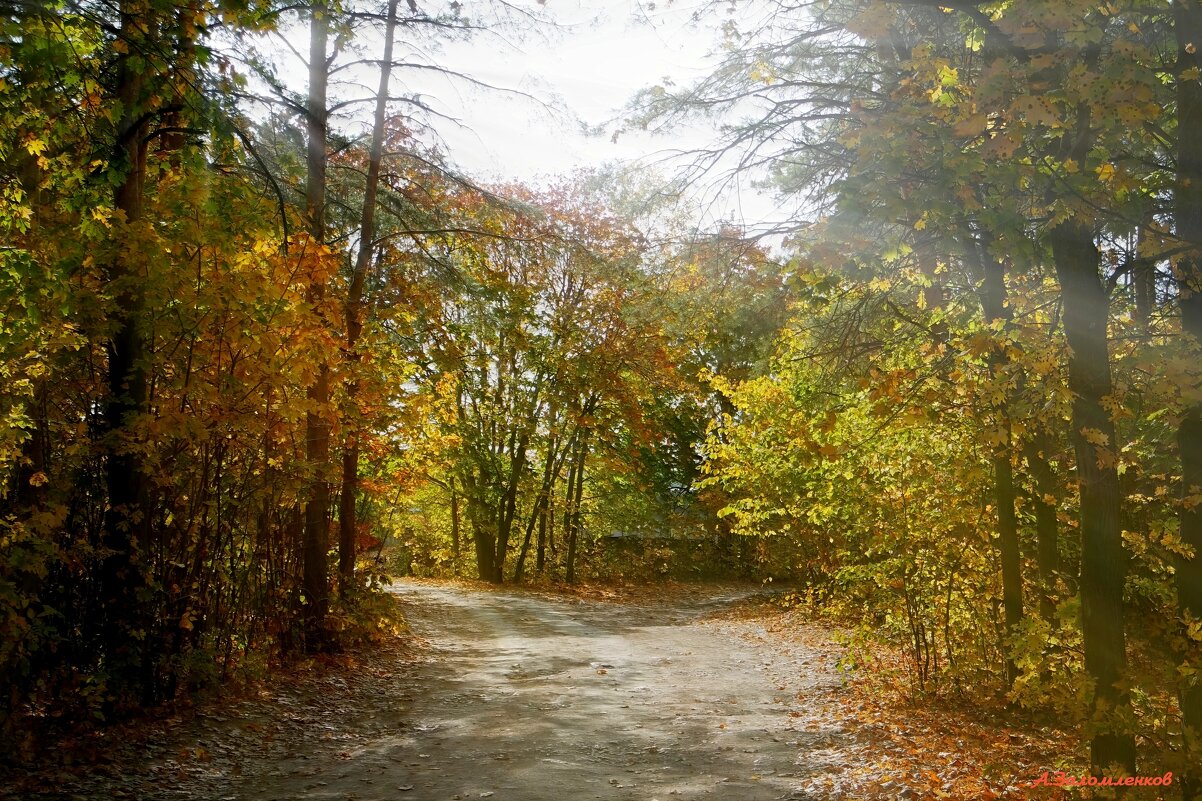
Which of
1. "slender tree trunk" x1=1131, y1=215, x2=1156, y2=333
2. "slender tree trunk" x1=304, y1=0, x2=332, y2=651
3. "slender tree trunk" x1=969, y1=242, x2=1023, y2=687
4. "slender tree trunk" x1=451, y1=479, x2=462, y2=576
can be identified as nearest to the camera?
"slender tree trunk" x1=1131, y1=215, x2=1156, y2=333

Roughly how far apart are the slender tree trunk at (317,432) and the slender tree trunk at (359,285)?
0.70 meters

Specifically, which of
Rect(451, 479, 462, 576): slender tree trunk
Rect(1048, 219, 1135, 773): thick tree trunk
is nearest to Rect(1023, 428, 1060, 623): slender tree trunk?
Rect(1048, 219, 1135, 773): thick tree trunk

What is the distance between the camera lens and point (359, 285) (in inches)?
464

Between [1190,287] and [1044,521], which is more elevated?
[1190,287]

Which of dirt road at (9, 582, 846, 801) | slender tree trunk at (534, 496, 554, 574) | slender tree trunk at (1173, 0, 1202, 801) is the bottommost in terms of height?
dirt road at (9, 582, 846, 801)

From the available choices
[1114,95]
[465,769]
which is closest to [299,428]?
[465,769]

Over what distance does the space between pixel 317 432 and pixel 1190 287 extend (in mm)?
9201

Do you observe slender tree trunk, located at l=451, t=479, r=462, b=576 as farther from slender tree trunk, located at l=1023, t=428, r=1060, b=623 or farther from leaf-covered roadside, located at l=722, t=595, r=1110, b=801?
slender tree trunk, located at l=1023, t=428, r=1060, b=623

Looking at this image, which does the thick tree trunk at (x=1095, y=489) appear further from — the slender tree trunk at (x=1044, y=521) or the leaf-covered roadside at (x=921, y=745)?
the slender tree trunk at (x=1044, y=521)

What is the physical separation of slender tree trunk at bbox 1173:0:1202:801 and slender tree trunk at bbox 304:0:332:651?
8.42 meters

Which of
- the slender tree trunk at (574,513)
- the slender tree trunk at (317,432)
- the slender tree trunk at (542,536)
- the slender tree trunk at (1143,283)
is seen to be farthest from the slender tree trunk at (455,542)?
the slender tree trunk at (1143,283)

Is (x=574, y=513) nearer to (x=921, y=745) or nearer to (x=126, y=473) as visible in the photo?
(x=921, y=745)

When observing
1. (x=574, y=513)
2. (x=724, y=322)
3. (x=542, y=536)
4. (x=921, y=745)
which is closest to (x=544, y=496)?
(x=574, y=513)

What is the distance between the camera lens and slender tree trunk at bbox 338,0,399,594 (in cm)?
1166
